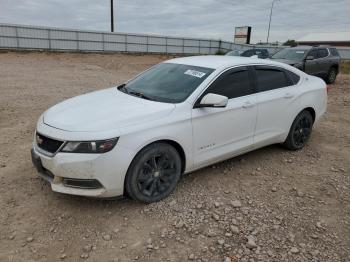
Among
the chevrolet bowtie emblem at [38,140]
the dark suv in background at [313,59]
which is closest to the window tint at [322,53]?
the dark suv in background at [313,59]

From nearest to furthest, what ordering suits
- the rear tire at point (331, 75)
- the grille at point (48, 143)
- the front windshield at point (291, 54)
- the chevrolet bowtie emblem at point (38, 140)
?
the grille at point (48, 143) → the chevrolet bowtie emblem at point (38, 140) → the front windshield at point (291, 54) → the rear tire at point (331, 75)

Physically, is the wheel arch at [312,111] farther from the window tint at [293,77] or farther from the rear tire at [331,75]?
the rear tire at [331,75]

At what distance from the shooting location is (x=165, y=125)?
12.4ft

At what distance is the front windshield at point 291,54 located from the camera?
12.5 metres

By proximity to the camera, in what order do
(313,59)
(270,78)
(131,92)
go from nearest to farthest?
(131,92)
(270,78)
(313,59)

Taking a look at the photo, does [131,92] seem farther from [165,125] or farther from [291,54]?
[291,54]

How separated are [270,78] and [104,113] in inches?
101

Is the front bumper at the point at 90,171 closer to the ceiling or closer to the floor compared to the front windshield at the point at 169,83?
closer to the floor

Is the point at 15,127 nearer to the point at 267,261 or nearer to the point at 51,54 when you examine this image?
the point at 267,261

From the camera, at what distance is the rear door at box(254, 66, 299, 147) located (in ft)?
15.9

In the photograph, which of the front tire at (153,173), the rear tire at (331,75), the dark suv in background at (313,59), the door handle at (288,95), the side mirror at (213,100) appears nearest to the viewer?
the front tire at (153,173)

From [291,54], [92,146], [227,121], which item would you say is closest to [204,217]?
[227,121]

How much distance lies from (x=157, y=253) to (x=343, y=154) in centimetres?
381

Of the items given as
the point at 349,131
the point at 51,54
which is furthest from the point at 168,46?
the point at 349,131
